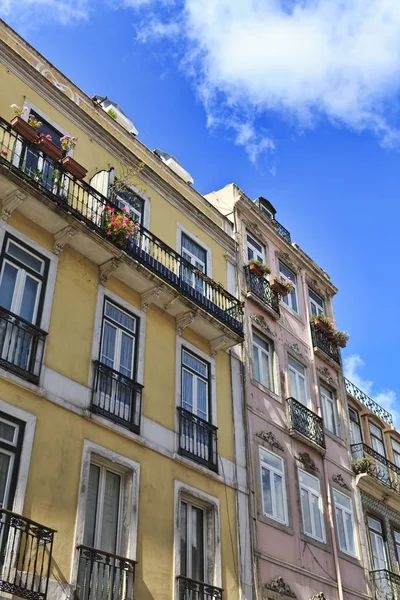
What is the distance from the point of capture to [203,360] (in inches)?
620

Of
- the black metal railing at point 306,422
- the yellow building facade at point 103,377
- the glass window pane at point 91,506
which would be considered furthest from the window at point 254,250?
the glass window pane at point 91,506

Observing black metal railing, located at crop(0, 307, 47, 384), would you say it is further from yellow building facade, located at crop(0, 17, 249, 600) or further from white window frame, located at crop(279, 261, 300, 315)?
white window frame, located at crop(279, 261, 300, 315)

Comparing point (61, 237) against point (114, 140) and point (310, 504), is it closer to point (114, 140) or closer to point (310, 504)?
point (114, 140)

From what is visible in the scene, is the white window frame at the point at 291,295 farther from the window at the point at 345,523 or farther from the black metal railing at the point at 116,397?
the black metal railing at the point at 116,397

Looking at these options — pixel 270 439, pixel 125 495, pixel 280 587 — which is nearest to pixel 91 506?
pixel 125 495

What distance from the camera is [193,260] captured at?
17641 millimetres

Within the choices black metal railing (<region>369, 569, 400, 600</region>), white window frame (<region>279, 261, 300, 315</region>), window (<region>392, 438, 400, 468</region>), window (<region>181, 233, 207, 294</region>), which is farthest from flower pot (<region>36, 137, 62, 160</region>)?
window (<region>392, 438, 400, 468</region>)

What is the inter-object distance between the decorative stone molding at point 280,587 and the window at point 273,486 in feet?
4.29

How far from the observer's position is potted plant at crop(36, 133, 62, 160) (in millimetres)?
13555

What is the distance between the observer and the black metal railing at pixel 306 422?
17.8 meters

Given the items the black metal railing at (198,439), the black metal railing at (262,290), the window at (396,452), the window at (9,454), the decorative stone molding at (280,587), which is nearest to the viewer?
the window at (9,454)

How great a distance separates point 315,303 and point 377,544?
23.6ft

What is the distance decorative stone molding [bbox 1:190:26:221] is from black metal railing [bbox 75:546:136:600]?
18.0 feet

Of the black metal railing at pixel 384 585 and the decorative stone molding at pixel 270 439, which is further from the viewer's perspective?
the black metal railing at pixel 384 585
